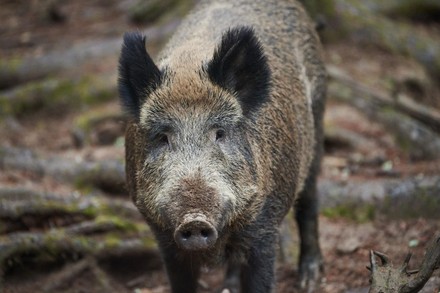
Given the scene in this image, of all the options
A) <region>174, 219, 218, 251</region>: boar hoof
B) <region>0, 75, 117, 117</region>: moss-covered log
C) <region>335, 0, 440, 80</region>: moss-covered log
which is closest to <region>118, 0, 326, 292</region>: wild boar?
<region>174, 219, 218, 251</region>: boar hoof

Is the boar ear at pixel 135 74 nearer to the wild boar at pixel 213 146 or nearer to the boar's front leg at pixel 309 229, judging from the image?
the wild boar at pixel 213 146

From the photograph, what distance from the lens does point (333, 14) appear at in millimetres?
10695

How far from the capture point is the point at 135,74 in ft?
15.9

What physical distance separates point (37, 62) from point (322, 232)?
18.9 feet

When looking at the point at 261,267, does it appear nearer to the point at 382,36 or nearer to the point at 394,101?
the point at 394,101

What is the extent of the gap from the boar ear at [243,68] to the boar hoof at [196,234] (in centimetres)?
117

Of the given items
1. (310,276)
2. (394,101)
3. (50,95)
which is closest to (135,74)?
(310,276)

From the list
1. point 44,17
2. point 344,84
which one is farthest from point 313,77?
point 44,17

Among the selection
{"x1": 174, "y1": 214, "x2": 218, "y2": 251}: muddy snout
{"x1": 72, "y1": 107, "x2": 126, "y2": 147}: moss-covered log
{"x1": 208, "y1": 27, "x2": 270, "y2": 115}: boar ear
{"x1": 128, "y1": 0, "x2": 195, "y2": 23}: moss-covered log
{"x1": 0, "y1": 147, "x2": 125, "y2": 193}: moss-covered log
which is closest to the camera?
{"x1": 174, "y1": 214, "x2": 218, "y2": 251}: muddy snout

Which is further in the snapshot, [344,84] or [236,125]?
[344,84]

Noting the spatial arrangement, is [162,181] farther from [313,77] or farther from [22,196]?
[22,196]

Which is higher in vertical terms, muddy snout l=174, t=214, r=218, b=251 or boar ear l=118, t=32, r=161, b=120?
boar ear l=118, t=32, r=161, b=120

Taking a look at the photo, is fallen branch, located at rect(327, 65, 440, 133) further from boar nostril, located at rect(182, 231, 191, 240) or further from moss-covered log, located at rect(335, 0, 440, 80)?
boar nostril, located at rect(182, 231, 191, 240)

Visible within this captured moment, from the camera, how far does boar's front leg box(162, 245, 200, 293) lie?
5156 mm
